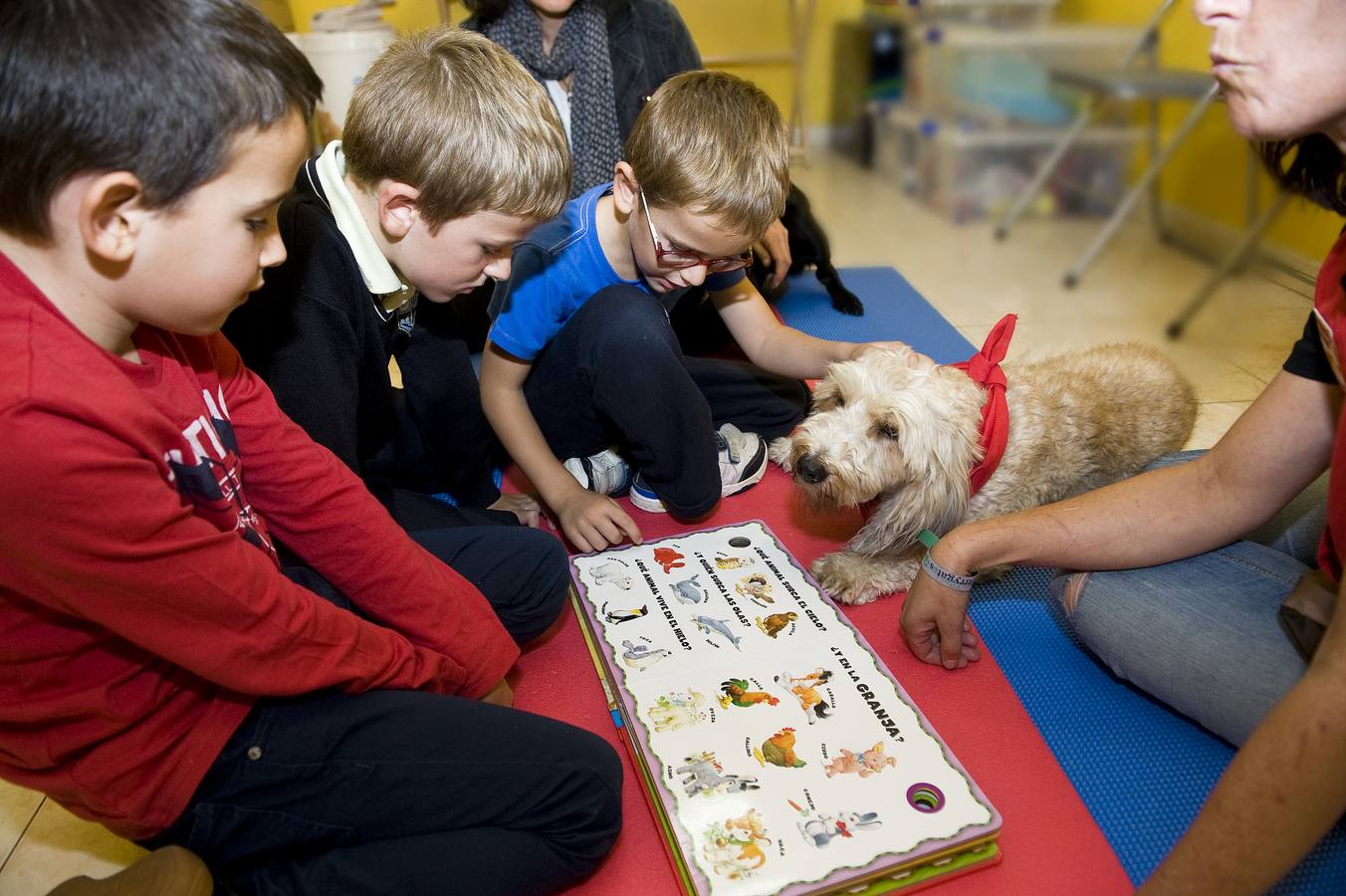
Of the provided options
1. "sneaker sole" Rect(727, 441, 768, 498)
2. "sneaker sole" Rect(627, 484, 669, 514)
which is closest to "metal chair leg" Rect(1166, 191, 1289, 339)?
"sneaker sole" Rect(727, 441, 768, 498)

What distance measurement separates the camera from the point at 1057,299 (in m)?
2.73

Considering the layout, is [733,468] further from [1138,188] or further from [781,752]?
[1138,188]

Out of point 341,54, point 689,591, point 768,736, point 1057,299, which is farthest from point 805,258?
point 341,54

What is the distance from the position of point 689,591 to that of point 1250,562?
821 mm

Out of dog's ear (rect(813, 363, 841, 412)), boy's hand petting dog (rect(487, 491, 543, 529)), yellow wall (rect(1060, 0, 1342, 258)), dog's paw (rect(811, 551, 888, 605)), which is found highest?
yellow wall (rect(1060, 0, 1342, 258))

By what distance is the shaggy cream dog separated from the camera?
4.38 feet

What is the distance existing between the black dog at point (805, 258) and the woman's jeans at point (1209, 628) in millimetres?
1363

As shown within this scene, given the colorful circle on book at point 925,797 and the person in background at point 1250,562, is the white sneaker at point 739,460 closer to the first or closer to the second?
the person in background at point 1250,562

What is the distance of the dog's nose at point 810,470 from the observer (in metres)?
1.39

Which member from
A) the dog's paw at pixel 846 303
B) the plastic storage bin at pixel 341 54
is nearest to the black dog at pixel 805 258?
the dog's paw at pixel 846 303

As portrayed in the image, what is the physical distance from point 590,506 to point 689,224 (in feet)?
1.75

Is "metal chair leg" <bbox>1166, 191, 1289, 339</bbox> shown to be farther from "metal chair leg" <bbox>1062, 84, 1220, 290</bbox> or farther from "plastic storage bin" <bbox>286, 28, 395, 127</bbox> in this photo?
"plastic storage bin" <bbox>286, 28, 395, 127</bbox>

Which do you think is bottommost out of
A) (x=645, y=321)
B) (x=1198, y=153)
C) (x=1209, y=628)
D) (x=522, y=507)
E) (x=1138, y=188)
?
(x=522, y=507)

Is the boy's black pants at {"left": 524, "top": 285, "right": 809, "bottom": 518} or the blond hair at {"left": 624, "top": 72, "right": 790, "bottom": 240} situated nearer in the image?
the blond hair at {"left": 624, "top": 72, "right": 790, "bottom": 240}
